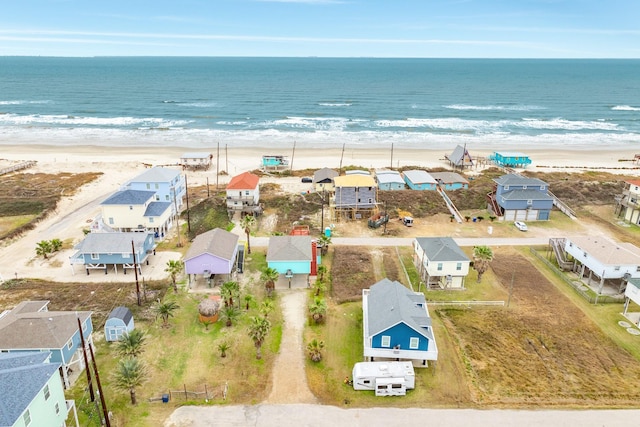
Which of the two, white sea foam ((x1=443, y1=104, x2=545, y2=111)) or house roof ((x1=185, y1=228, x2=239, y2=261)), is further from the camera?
white sea foam ((x1=443, y1=104, x2=545, y2=111))

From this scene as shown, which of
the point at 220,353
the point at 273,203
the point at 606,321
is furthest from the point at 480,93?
the point at 220,353

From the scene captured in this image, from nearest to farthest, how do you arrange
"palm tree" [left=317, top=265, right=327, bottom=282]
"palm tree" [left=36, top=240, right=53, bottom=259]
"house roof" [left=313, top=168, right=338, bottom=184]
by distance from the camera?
"palm tree" [left=317, top=265, right=327, bottom=282] → "palm tree" [left=36, top=240, right=53, bottom=259] → "house roof" [left=313, top=168, right=338, bottom=184]

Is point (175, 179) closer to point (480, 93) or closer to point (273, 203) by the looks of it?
point (273, 203)

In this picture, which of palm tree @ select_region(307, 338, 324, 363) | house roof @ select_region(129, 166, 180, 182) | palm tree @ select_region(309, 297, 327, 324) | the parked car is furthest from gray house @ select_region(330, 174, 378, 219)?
palm tree @ select_region(307, 338, 324, 363)

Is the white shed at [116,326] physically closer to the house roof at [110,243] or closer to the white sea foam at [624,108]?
the house roof at [110,243]

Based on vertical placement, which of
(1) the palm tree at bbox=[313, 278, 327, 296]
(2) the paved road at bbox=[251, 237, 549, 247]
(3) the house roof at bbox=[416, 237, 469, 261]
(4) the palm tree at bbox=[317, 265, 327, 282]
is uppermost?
(3) the house roof at bbox=[416, 237, 469, 261]

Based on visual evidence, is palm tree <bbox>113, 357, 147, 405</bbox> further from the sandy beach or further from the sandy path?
the sandy beach
